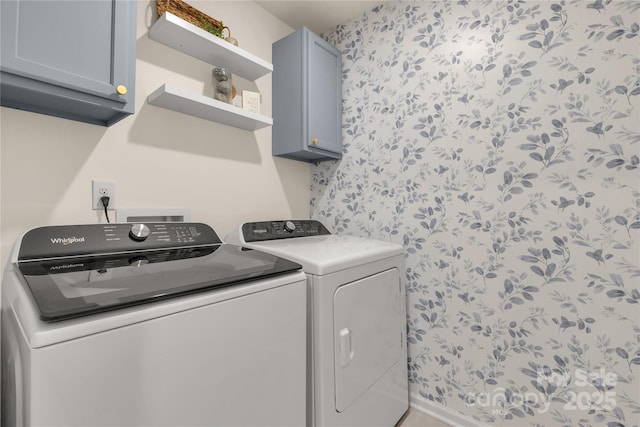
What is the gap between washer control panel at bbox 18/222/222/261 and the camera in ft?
3.30

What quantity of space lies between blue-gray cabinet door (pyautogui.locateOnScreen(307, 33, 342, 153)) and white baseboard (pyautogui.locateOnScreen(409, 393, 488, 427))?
5.35 ft

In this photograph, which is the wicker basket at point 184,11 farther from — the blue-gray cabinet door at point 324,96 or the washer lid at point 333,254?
the washer lid at point 333,254

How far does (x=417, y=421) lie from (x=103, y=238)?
5.93 feet

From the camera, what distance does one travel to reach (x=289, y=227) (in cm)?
183

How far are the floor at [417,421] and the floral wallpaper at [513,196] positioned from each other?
9cm

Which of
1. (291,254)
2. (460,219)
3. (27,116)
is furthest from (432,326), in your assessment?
→ (27,116)

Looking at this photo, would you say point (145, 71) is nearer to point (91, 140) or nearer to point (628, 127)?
point (91, 140)

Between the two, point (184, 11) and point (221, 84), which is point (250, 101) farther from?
point (184, 11)

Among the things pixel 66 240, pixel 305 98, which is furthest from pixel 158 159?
pixel 305 98

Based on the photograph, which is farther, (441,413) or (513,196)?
(441,413)

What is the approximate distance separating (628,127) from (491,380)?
1289mm

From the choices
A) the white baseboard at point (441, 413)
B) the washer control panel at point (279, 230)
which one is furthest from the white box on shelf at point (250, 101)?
the white baseboard at point (441, 413)

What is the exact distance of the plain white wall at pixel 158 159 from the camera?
111 centimetres

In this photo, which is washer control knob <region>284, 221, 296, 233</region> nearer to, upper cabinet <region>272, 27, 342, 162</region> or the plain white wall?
the plain white wall
